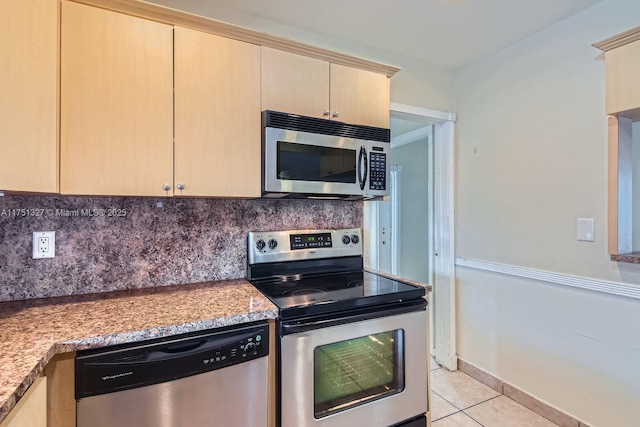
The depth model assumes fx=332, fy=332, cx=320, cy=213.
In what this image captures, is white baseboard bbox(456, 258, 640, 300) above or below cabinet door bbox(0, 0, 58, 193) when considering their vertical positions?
below

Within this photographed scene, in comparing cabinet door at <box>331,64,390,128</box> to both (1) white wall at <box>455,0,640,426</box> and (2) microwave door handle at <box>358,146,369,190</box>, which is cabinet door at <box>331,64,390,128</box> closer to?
(2) microwave door handle at <box>358,146,369,190</box>

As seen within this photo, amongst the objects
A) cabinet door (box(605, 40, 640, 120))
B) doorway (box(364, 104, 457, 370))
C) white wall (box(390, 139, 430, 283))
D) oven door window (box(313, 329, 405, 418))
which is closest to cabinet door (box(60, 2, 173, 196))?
oven door window (box(313, 329, 405, 418))

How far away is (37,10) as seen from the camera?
1131 millimetres

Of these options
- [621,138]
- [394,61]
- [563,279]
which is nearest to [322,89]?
Answer: [394,61]

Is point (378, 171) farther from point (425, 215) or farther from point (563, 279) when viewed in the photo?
point (425, 215)

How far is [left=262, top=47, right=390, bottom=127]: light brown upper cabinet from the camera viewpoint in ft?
5.46

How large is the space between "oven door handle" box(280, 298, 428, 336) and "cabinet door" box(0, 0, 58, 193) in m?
1.03

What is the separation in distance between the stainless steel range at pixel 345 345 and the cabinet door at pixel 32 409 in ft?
2.38

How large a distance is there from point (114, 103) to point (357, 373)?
1.56m

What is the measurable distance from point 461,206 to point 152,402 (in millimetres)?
2401

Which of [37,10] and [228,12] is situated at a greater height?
[228,12]

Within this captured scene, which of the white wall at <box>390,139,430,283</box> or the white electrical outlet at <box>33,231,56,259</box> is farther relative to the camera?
the white wall at <box>390,139,430,283</box>

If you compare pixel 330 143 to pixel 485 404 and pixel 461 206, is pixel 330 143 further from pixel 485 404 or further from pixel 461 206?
pixel 485 404

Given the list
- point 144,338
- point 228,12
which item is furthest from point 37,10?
point 144,338
